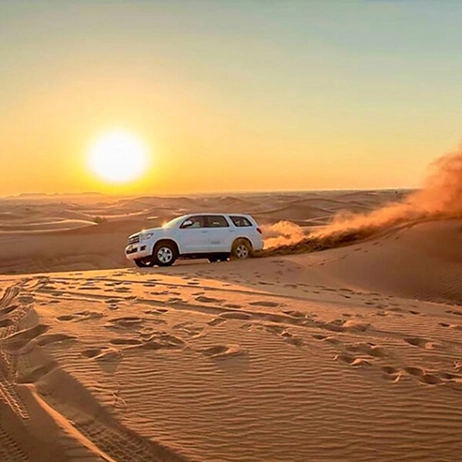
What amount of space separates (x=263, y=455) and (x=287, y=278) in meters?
11.0

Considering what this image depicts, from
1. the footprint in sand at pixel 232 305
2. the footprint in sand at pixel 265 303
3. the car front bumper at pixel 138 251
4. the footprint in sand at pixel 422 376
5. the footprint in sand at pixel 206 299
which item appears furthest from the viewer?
the car front bumper at pixel 138 251

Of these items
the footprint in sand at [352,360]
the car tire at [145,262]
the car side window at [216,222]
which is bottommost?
the car tire at [145,262]

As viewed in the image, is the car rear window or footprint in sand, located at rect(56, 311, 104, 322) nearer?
footprint in sand, located at rect(56, 311, 104, 322)

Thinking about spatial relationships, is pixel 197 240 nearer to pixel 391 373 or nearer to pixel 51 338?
pixel 51 338

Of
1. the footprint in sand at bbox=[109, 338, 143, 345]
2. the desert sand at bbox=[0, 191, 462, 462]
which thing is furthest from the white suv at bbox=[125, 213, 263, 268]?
the footprint in sand at bbox=[109, 338, 143, 345]

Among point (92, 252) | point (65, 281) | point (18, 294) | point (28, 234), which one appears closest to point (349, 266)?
point (65, 281)

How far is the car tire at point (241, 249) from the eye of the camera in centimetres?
1878

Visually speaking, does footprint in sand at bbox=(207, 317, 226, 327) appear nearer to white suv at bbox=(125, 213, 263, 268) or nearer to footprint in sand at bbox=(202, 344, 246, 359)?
footprint in sand at bbox=(202, 344, 246, 359)

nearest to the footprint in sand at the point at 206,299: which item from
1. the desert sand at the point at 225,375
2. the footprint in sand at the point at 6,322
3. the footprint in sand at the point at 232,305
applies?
the desert sand at the point at 225,375

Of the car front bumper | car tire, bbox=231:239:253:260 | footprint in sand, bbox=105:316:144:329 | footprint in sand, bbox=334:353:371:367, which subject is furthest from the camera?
car tire, bbox=231:239:253:260

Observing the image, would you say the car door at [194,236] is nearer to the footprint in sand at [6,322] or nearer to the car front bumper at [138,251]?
the car front bumper at [138,251]

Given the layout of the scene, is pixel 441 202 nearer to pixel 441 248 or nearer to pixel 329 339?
pixel 441 248

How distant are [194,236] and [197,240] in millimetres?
158

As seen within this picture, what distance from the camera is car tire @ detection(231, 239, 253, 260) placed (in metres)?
18.8
